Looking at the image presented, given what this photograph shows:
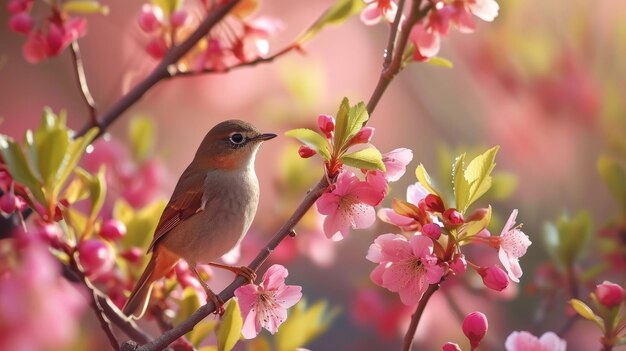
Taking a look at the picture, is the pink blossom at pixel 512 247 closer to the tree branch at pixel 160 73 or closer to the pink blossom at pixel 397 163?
the pink blossom at pixel 397 163

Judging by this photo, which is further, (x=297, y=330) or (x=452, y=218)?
(x=297, y=330)

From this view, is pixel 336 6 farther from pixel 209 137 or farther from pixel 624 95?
pixel 624 95

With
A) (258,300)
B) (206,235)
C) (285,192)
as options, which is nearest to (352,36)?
(285,192)

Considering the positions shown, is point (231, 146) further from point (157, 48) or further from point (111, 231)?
point (111, 231)

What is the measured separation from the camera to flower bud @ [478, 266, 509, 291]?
1021mm

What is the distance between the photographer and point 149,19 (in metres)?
1.48

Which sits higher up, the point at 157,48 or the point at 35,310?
the point at 35,310

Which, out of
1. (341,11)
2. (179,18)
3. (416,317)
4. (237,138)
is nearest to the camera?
(416,317)

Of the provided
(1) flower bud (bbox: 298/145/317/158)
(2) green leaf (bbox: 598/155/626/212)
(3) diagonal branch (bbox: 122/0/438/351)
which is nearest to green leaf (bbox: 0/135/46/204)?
(3) diagonal branch (bbox: 122/0/438/351)

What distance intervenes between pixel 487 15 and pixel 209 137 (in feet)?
2.78

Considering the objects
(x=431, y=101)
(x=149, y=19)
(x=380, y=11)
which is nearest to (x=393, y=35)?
(x=380, y=11)

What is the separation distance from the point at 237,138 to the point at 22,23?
485mm

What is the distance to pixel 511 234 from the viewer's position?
1.05m

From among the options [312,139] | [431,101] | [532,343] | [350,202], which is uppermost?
[312,139]
